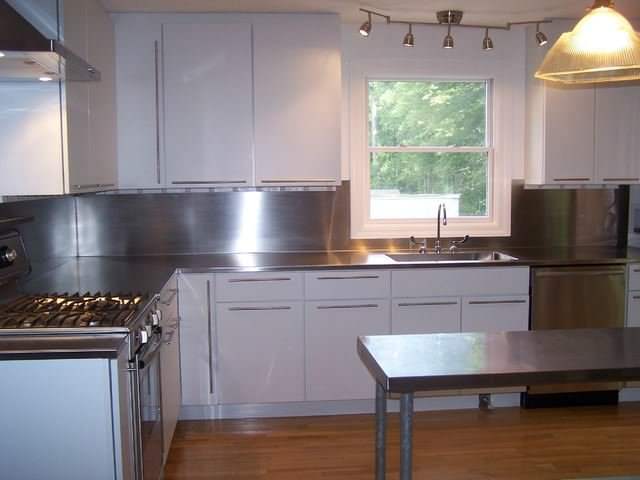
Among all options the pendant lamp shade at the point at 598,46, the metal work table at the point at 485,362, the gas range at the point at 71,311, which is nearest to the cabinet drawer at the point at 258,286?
the gas range at the point at 71,311

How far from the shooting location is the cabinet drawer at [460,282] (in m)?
3.84

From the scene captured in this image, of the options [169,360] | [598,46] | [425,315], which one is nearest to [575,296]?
[425,315]

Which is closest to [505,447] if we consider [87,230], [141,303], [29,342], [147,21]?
[141,303]

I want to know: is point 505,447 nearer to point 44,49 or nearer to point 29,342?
point 29,342

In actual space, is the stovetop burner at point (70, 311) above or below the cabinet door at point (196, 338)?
above

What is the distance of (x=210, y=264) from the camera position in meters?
3.80

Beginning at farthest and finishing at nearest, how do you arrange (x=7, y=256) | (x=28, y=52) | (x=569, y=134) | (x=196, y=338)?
(x=569, y=134) → (x=196, y=338) → (x=7, y=256) → (x=28, y=52)

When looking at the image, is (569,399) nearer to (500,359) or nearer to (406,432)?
(500,359)

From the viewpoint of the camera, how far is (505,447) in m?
3.49

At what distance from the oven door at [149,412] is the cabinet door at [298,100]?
5.22ft

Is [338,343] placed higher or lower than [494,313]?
lower

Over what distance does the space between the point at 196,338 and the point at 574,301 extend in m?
2.26

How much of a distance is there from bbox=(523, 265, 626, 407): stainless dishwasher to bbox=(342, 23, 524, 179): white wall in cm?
91

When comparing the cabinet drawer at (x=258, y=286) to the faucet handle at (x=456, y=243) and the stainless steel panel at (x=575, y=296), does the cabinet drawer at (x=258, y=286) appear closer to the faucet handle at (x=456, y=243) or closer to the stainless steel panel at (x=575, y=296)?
the faucet handle at (x=456, y=243)
